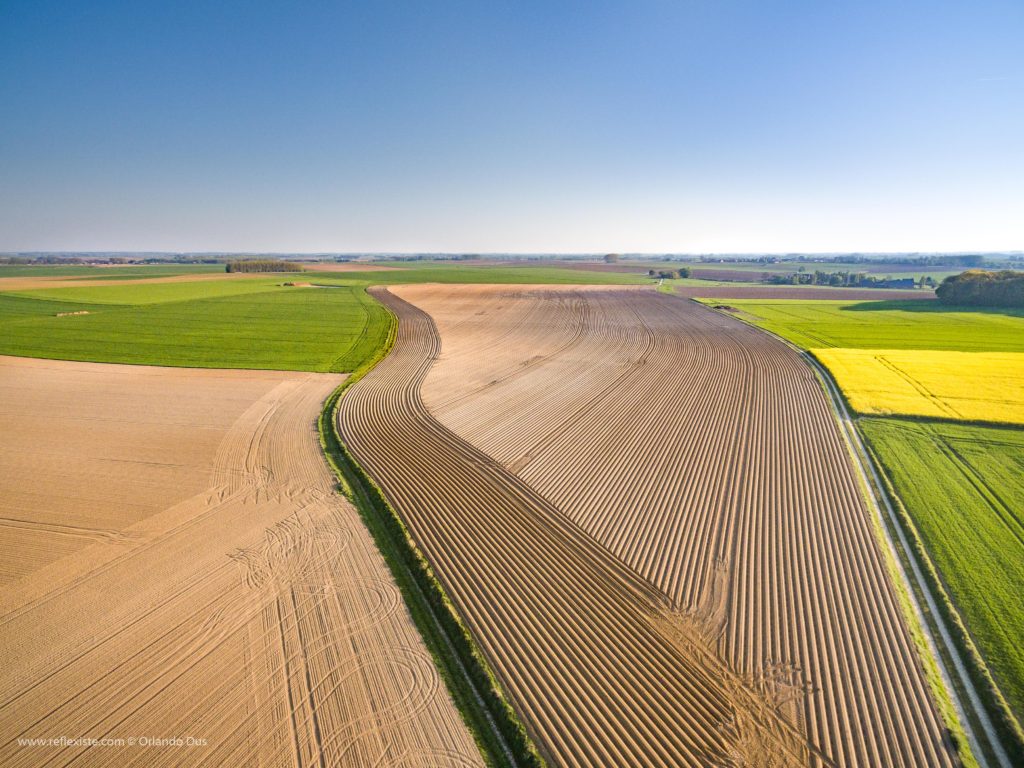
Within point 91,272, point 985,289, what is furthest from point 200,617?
point 91,272

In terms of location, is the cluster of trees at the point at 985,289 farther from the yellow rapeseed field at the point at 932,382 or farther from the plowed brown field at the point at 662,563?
the plowed brown field at the point at 662,563

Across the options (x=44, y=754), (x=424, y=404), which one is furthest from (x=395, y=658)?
(x=424, y=404)

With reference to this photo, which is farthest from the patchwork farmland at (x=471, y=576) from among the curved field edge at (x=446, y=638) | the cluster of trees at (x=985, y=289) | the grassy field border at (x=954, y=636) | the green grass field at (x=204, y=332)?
the cluster of trees at (x=985, y=289)

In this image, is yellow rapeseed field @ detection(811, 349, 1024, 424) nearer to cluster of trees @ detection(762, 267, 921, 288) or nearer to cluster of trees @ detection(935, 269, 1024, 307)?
cluster of trees @ detection(935, 269, 1024, 307)

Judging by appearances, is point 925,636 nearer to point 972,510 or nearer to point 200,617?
point 972,510

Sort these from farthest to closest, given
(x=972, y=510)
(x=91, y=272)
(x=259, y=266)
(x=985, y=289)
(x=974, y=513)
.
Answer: (x=259, y=266)
(x=91, y=272)
(x=985, y=289)
(x=972, y=510)
(x=974, y=513)

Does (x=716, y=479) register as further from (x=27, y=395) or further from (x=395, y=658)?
(x=27, y=395)
